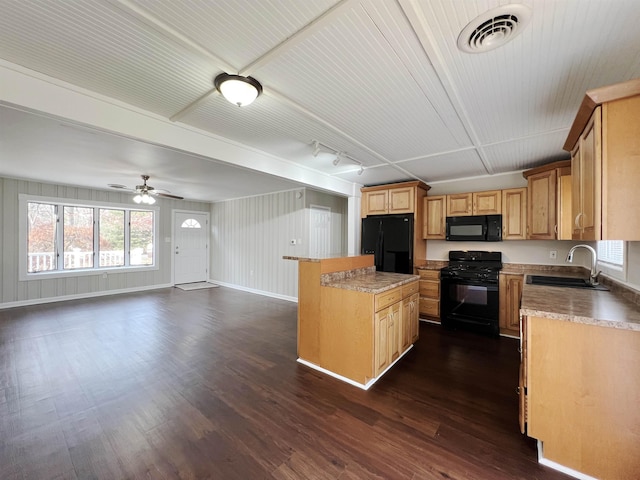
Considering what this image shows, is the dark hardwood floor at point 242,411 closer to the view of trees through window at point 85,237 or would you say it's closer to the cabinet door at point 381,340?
the cabinet door at point 381,340

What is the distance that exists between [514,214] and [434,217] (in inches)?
45.0

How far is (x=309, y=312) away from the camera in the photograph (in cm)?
290

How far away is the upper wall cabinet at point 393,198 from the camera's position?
174 inches

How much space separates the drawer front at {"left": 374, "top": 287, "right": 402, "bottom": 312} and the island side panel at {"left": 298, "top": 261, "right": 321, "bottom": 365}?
64 centimetres

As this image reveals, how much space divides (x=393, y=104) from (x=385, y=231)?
8.74ft

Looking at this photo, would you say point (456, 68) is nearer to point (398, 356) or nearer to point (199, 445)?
point (398, 356)

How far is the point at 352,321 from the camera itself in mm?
2533

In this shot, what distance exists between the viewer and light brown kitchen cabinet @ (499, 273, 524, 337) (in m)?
3.66

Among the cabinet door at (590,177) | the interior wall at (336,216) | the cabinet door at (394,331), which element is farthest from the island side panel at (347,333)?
the interior wall at (336,216)

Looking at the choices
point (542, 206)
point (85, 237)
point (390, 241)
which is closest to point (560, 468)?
point (542, 206)

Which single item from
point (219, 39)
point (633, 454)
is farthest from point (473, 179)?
point (219, 39)

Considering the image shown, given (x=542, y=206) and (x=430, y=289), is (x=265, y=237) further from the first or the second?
(x=542, y=206)

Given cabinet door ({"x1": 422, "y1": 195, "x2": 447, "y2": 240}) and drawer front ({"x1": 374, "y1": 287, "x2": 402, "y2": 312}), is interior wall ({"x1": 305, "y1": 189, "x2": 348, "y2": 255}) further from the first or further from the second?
drawer front ({"x1": 374, "y1": 287, "x2": 402, "y2": 312})

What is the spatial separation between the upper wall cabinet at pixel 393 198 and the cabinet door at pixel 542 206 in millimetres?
1524
